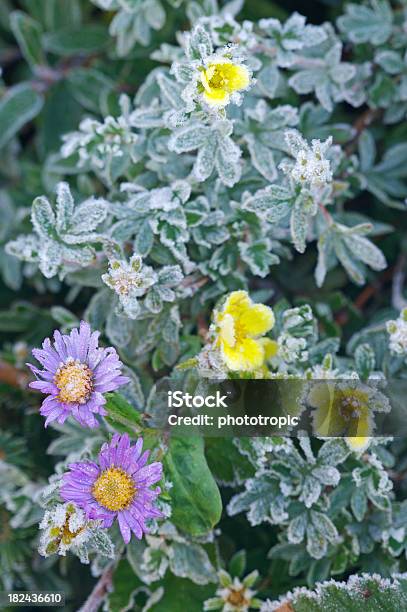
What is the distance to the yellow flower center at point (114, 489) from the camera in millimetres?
1473

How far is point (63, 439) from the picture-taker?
195 cm

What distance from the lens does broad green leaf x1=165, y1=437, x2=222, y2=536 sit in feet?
5.35

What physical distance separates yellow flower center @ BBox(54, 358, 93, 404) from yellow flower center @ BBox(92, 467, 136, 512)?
0.47 feet

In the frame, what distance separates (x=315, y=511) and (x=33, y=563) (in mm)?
840

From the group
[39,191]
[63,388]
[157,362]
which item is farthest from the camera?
[39,191]

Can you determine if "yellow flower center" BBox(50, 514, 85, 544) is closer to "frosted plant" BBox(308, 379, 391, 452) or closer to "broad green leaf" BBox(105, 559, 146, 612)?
"broad green leaf" BBox(105, 559, 146, 612)

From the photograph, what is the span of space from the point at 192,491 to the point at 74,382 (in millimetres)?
349

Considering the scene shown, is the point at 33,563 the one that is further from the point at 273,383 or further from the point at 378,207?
the point at 378,207

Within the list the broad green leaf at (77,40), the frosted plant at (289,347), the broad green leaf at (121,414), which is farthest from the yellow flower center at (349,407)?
the broad green leaf at (77,40)

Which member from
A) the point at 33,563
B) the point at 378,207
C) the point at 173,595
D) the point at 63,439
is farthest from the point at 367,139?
the point at 33,563

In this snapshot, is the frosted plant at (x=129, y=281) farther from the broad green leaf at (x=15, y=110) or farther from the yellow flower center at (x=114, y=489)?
the broad green leaf at (x=15, y=110)

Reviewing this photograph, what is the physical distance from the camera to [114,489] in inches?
58.1

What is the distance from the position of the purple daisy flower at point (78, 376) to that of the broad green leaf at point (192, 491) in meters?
0.23

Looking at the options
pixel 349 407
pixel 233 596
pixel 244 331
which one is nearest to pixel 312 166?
pixel 244 331
